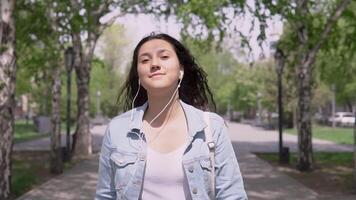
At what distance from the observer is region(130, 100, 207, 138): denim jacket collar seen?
2.58 m

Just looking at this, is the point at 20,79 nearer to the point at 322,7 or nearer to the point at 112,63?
the point at 322,7

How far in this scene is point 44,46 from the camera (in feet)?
57.7

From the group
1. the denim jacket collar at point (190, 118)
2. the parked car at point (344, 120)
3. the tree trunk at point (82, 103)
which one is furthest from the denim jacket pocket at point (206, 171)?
the parked car at point (344, 120)

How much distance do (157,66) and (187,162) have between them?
445 millimetres

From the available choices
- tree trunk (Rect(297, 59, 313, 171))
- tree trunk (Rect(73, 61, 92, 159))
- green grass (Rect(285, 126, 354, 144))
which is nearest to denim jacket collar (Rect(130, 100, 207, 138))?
tree trunk (Rect(297, 59, 313, 171))

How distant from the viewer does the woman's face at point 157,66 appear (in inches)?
104

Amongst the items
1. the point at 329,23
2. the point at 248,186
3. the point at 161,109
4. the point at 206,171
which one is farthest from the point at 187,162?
the point at 329,23

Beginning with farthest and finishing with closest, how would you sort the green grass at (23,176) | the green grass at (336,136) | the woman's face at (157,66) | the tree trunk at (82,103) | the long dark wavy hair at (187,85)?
the green grass at (336,136) → the tree trunk at (82,103) → the green grass at (23,176) → the long dark wavy hair at (187,85) → the woman's face at (157,66)

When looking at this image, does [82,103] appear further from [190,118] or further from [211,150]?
[211,150]

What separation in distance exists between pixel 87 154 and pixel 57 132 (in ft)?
17.3

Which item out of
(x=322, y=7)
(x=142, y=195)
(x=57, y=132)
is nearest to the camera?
(x=142, y=195)

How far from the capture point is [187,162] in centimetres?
248

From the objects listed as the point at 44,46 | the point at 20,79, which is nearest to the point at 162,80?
the point at 44,46

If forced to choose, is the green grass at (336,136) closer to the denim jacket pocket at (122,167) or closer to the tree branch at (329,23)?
the tree branch at (329,23)
